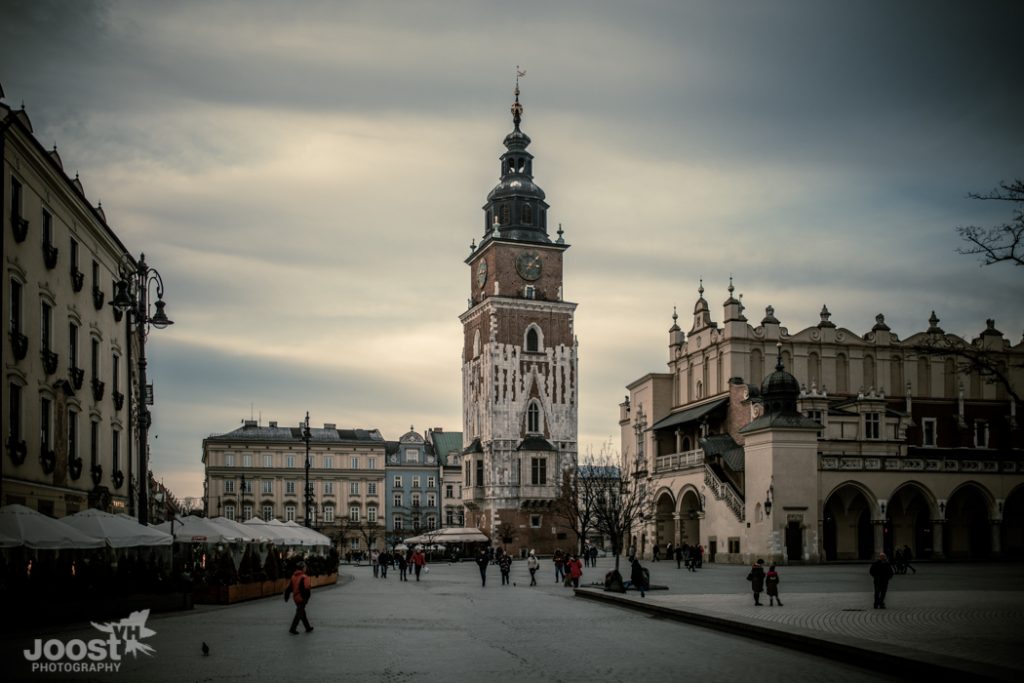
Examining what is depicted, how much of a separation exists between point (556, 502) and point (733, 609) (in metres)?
65.2

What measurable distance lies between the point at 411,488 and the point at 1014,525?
2729 inches

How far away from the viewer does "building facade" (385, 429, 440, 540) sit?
118m

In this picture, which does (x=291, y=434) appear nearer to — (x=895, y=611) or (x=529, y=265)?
(x=529, y=265)

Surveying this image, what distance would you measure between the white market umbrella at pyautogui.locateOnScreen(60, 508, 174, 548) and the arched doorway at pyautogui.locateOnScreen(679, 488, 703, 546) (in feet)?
134

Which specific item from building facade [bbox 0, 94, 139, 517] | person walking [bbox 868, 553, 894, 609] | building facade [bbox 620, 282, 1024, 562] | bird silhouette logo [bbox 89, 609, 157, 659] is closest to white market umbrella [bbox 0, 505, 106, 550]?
bird silhouette logo [bbox 89, 609, 157, 659]

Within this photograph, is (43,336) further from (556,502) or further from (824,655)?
(556,502)

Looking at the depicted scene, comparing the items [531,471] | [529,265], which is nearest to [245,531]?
[531,471]

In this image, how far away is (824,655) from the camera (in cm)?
1833

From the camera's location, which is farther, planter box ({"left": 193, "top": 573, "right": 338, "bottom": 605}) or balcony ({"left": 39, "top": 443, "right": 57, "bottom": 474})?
planter box ({"left": 193, "top": 573, "right": 338, "bottom": 605})

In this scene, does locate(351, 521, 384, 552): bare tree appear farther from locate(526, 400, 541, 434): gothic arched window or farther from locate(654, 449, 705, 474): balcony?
locate(654, 449, 705, 474): balcony

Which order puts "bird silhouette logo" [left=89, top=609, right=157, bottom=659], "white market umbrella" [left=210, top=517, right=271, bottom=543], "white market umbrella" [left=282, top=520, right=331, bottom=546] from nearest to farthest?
1. "bird silhouette logo" [left=89, top=609, right=157, bottom=659]
2. "white market umbrella" [left=210, top=517, right=271, bottom=543]
3. "white market umbrella" [left=282, top=520, right=331, bottom=546]

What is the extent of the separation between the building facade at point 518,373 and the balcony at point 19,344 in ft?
206

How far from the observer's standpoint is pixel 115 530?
87.7 ft

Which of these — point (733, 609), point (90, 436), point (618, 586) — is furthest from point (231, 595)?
point (733, 609)
